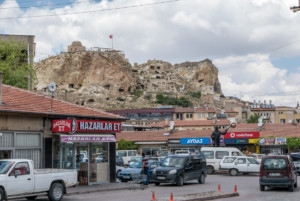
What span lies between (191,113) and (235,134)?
204 feet

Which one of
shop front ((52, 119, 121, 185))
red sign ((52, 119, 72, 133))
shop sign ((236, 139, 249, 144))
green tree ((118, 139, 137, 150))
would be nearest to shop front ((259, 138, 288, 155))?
shop sign ((236, 139, 249, 144))

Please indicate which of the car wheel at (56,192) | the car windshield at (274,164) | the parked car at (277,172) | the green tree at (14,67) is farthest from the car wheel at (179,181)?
the green tree at (14,67)

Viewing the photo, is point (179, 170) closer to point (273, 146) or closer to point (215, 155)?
point (215, 155)

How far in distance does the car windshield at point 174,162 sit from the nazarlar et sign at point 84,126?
339cm

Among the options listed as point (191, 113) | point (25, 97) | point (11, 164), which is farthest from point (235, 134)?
point (191, 113)

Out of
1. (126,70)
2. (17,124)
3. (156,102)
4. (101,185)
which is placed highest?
(126,70)

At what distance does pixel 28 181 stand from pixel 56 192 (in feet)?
5.21

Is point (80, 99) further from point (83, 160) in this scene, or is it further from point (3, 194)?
point (3, 194)

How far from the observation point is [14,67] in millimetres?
58062

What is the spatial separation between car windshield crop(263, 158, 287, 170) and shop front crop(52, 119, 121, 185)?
27.9 ft

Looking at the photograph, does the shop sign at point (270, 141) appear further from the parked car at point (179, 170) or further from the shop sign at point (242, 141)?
the parked car at point (179, 170)

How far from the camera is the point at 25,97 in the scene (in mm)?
23766

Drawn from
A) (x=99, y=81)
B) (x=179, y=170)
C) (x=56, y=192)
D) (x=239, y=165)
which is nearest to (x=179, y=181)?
(x=179, y=170)

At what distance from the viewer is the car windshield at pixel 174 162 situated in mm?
25766
